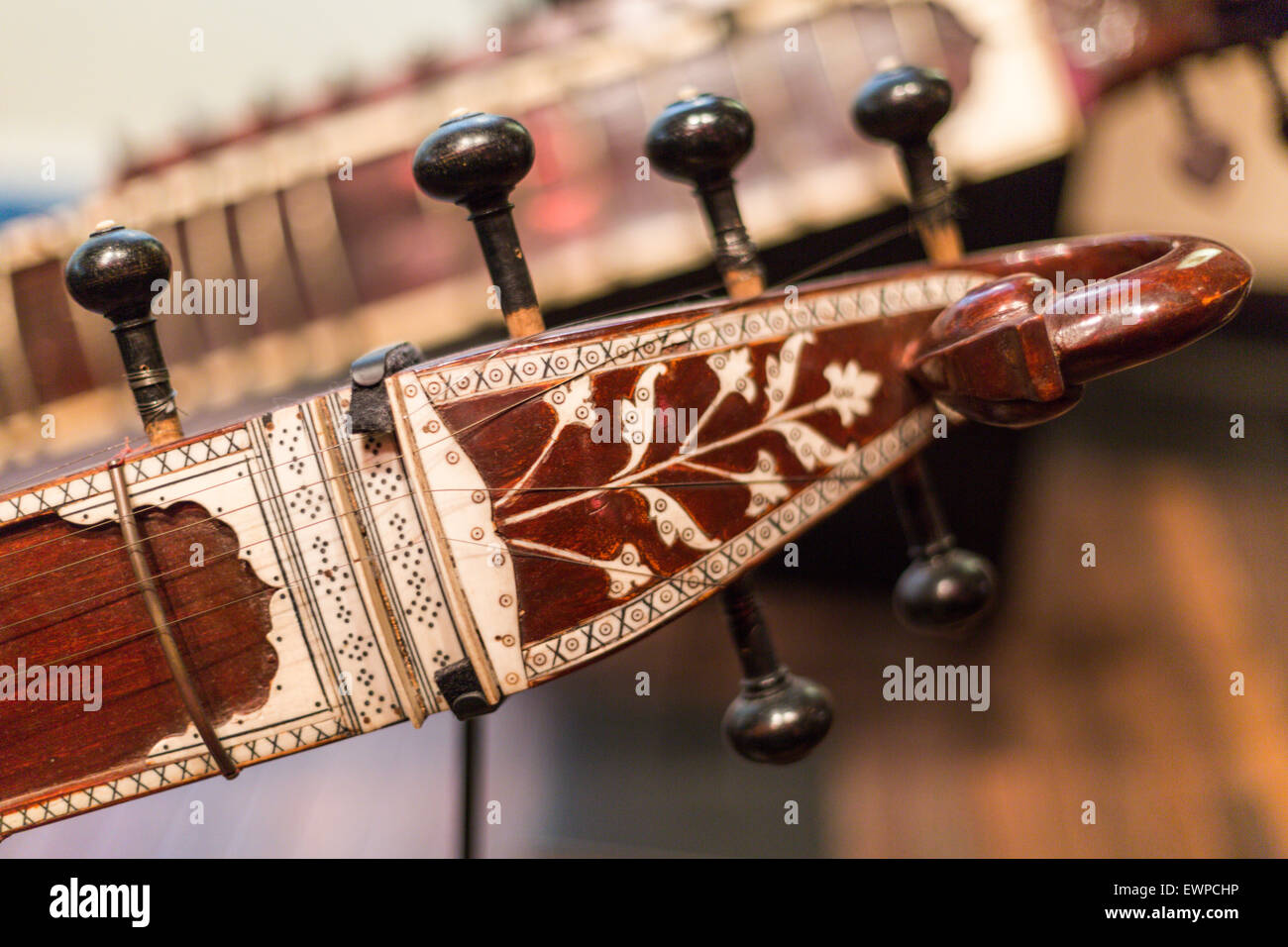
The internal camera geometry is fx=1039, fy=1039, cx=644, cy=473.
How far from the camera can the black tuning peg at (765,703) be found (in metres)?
1.01

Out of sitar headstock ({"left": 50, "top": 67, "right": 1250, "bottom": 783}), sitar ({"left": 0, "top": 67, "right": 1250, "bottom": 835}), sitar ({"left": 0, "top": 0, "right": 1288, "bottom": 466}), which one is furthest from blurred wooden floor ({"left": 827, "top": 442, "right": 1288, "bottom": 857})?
sitar ({"left": 0, "top": 67, "right": 1250, "bottom": 835})

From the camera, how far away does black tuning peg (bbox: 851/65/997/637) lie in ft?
3.83

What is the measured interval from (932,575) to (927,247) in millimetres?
392

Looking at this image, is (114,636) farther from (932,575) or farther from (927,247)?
(927,247)

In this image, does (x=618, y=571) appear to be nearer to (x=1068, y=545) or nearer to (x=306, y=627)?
(x=306, y=627)

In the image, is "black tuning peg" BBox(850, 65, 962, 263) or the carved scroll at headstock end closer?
the carved scroll at headstock end

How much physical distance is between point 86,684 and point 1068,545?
1.67 metres

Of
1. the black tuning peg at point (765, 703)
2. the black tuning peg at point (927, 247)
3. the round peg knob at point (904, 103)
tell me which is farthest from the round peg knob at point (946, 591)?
the round peg knob at point (904, 103)

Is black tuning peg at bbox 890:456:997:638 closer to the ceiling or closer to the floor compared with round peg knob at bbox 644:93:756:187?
closer to the floor

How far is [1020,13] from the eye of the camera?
1.67 meters

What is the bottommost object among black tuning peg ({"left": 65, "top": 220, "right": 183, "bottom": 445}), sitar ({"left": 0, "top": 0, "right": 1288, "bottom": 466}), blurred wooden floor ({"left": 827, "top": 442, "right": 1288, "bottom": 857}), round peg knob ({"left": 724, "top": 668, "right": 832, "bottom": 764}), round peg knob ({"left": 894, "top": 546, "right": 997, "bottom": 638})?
blurred wooden floor ({"left": 827, "top": 442, "right": 1288, "bottom": 857})

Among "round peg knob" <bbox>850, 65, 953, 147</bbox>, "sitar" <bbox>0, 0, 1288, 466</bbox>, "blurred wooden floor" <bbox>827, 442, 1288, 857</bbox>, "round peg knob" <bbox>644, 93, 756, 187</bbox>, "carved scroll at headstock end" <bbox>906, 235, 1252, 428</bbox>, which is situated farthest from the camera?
"sitar" <bbox>0, 0, 1288, 466</bbox>

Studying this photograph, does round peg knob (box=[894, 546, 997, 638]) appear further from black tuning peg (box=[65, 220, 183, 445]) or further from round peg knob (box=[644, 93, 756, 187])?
black tuning peg (box=[65, 220, 183, 445])

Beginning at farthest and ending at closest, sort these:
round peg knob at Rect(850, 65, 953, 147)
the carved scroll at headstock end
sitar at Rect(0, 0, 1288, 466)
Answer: sitar at Rect(0, 0, 1288, 466), round peg knob at Rect(850, 65, 953, 147), the carved scroll at headstock end
